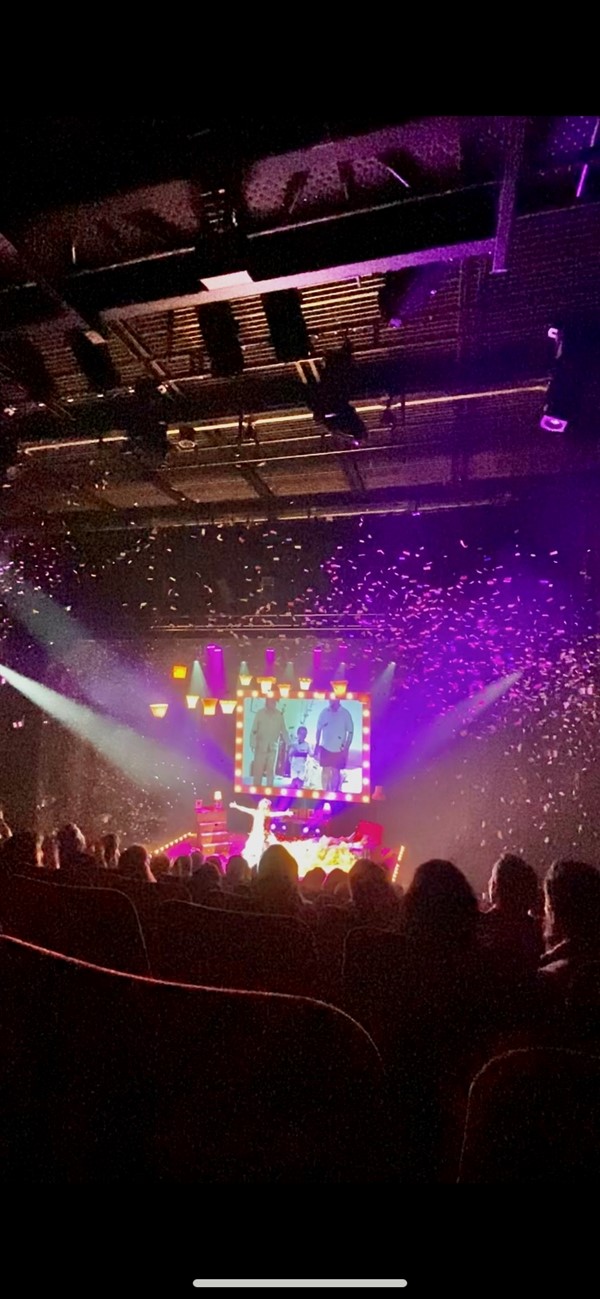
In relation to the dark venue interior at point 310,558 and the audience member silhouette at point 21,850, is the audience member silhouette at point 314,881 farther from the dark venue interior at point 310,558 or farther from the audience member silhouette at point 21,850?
the audience member silhouette at point 21,850

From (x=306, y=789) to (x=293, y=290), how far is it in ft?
30.1

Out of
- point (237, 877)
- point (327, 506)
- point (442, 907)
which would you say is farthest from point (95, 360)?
point (237, 877)

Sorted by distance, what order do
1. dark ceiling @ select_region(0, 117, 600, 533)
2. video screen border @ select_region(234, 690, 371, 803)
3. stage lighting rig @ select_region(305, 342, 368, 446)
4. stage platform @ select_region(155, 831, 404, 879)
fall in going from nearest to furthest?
dark ceiling @ select_region(0, 117, 600, 533), stage lighting rig @ select_region(305, 342, 368, 446), stage platform @ select_region(155, 831, 404, 879), video screen border @ select_region(234, 690, 371, 803)

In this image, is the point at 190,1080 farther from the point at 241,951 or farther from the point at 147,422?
the point at 147,422

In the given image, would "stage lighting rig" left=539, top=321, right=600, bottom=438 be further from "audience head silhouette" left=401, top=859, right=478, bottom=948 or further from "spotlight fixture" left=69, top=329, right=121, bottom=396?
"audience head silhouette" left=401, top=859, right=478, bottom=948

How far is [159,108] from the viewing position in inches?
71.4

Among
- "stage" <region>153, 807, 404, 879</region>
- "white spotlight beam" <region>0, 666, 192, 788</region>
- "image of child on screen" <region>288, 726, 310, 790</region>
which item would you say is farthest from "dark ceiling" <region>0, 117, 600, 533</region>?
"white spotlight beam" <region>0, 666, 192, 788</region>

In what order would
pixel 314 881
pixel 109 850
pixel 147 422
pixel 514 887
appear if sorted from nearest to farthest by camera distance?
pixel 514 887 → pixel 147 422 → pixel 109 850 → pixel 314 881

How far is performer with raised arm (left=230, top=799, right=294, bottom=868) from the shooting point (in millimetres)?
10969

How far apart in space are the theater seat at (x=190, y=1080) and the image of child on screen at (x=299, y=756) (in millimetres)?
10239

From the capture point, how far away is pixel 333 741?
11.3m

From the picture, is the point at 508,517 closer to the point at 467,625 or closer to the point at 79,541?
the point at 467,625

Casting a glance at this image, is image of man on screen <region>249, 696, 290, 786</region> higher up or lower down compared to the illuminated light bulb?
lower down

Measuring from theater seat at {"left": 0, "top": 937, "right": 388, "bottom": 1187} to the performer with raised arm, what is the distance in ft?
32.7
